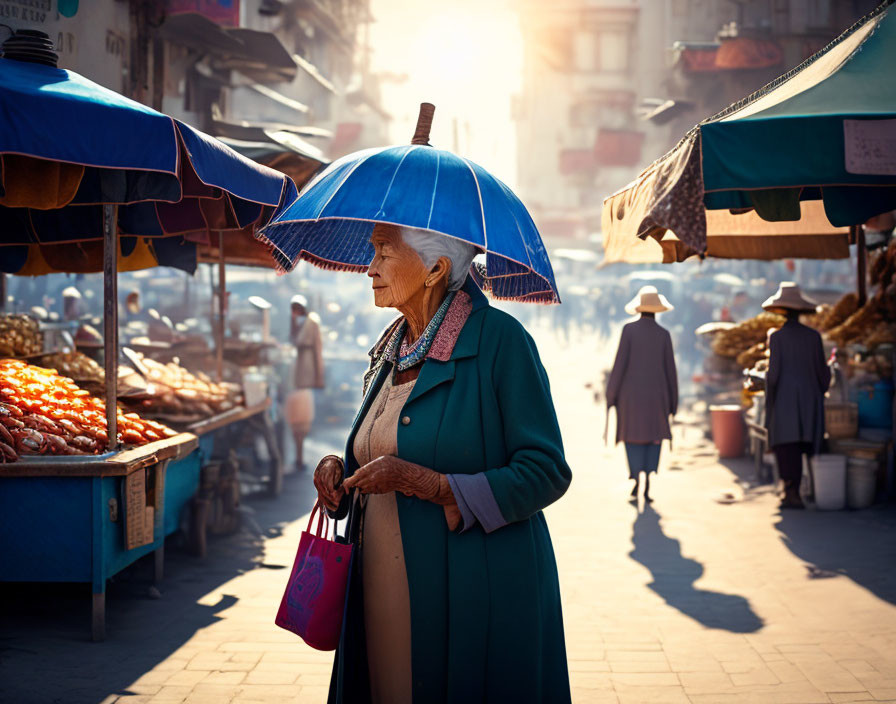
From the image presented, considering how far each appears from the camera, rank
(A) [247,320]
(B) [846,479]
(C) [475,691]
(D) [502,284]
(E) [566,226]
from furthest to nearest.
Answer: (E) [566,226]
(A) [247,320]
(B) [846,479]
(D) [502,284]
(C) [475,691]

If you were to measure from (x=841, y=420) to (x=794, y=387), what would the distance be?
3.11 ft

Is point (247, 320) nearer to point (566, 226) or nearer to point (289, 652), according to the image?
point (289, 652)

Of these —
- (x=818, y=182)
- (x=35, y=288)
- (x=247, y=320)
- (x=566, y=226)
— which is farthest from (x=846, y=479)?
(x=566, y=226)

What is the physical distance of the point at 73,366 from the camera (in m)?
8.37

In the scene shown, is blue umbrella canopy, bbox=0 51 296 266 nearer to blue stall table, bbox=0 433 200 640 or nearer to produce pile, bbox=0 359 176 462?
produce pile, bbox=0 359 176 462

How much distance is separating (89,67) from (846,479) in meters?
9.25

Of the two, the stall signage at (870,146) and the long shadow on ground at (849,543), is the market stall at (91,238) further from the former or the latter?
the long shadow on ground at (849,543)

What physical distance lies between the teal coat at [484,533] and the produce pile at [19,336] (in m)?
6.38

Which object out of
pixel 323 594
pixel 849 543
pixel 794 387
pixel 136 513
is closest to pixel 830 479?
pixel 794 387

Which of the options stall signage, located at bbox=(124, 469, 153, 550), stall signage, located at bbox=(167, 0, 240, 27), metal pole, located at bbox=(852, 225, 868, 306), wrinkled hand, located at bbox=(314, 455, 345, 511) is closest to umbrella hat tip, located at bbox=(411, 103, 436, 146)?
wrinkled hand, located at bbox=(314, 455, 345, 511)

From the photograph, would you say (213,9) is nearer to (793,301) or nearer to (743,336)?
(743,336)

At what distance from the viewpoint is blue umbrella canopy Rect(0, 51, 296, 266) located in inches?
177

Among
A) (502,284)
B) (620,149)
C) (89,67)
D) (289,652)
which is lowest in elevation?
(289,652)

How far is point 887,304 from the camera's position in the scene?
10.9 metres
